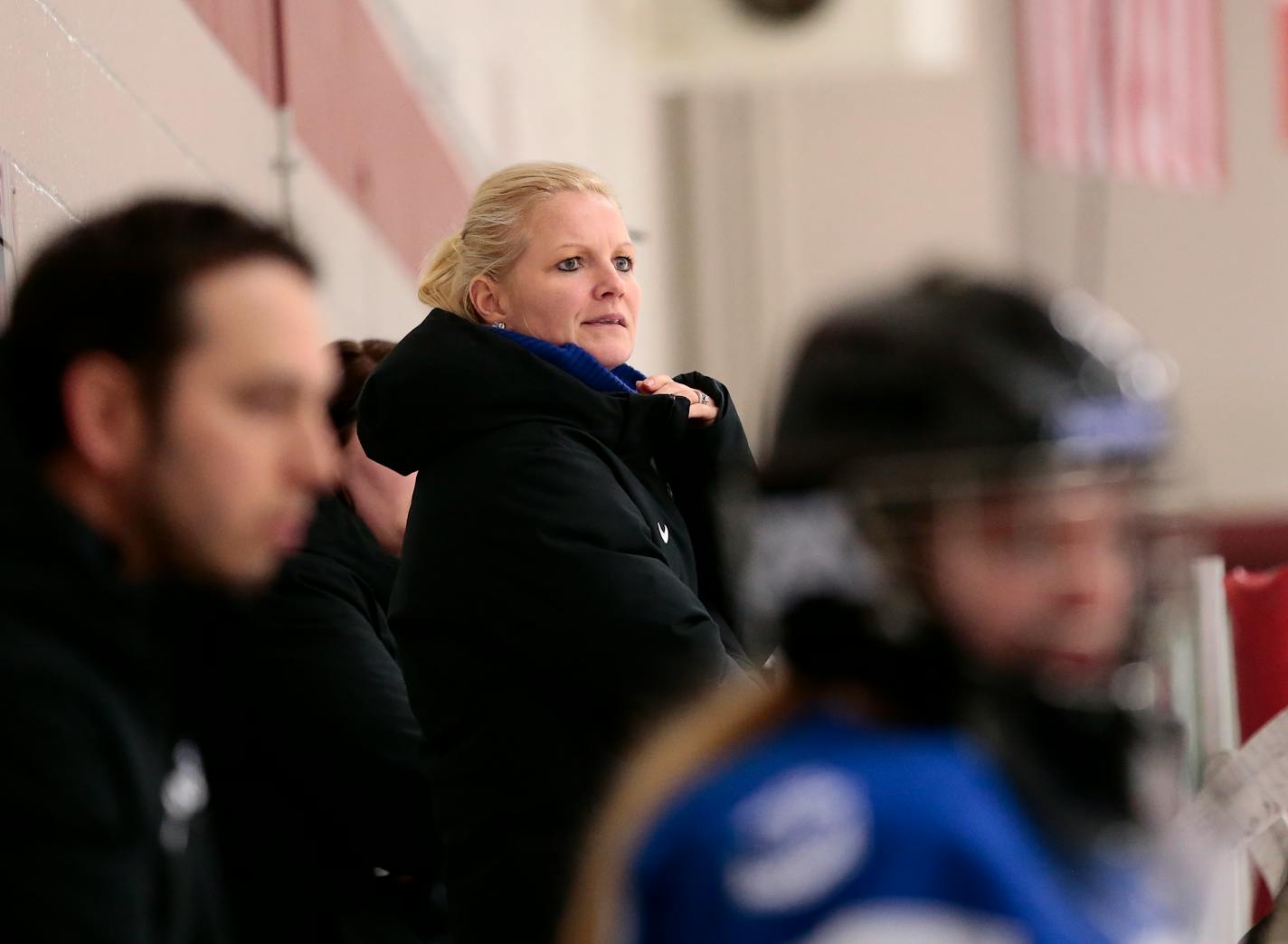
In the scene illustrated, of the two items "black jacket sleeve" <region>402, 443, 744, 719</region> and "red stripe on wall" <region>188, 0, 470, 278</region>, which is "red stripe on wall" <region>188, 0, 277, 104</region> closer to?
"red stripe on wall" <region>188, 0, 470, 278</region>

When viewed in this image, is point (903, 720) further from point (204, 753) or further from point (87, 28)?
point (87, 28)

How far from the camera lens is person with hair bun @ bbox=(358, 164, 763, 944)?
2.31 meters

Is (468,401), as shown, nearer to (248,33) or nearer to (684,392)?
(684,392)

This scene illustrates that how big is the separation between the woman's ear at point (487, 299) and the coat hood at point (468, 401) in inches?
6.3

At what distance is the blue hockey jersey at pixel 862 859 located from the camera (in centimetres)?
99

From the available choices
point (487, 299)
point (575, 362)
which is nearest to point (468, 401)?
point (575, 362)

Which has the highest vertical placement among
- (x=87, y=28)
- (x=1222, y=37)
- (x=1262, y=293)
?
(x=87, y=28)

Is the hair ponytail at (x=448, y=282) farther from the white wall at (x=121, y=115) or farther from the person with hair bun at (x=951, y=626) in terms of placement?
the person with hair bun at (x=951, y=626)

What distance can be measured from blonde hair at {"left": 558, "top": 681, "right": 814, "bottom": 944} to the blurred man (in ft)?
0.92

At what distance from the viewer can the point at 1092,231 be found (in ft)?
41.0

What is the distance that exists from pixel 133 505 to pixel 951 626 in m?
0.52

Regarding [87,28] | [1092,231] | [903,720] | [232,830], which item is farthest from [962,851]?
[1092,231]

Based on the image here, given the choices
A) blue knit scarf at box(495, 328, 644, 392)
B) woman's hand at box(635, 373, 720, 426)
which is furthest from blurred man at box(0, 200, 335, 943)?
woman's hand at box(635, 373, 720, 426)

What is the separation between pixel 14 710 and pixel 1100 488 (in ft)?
2.19
